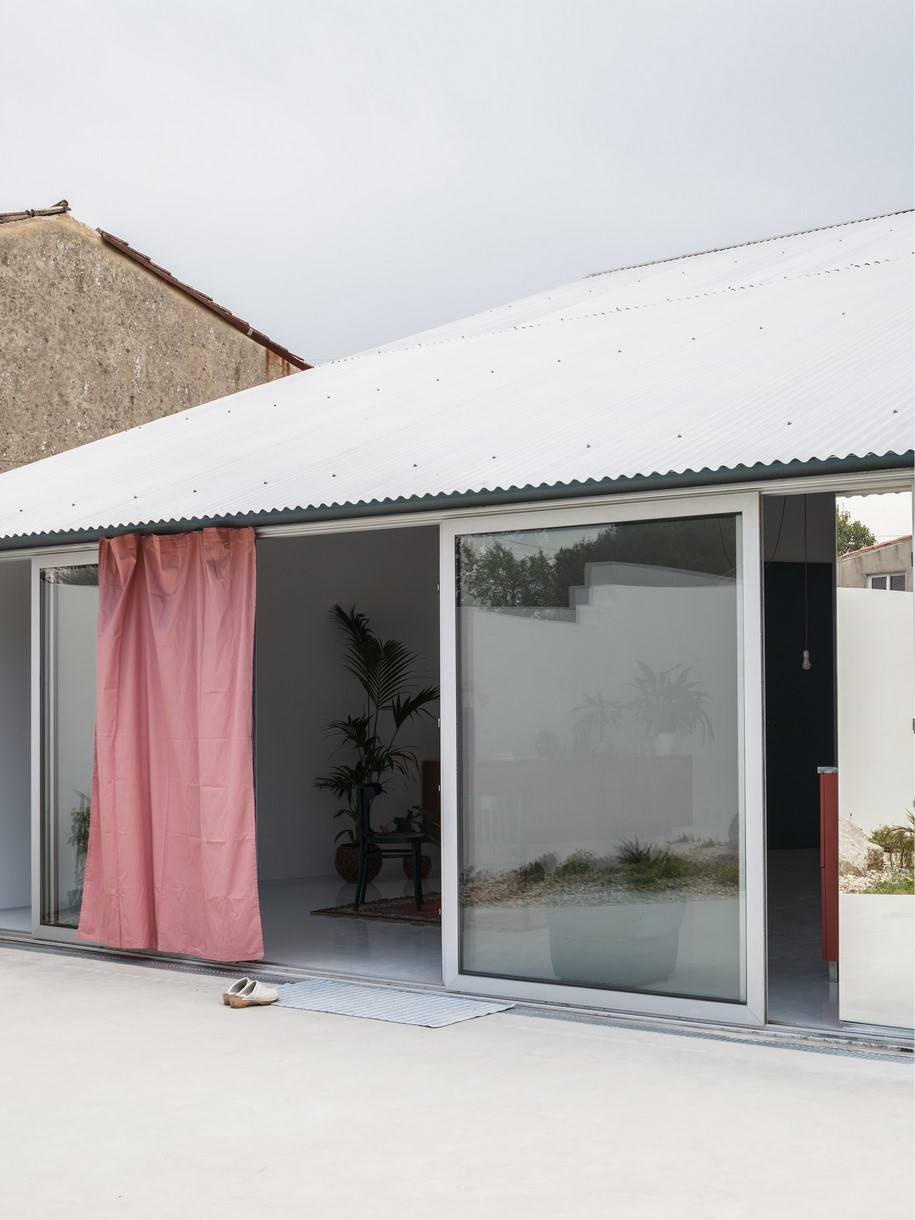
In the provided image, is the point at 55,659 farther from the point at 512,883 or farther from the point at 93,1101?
the point at 93,1101

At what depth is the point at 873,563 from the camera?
2236cm

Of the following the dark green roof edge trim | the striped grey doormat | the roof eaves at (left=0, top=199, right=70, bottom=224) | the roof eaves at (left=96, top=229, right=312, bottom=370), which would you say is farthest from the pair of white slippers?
the roof eaves at (left=96, top=229, right=312, bottom=370)

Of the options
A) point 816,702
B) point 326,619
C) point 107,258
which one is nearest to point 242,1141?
point 326,619

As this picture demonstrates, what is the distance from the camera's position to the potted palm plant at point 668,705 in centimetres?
614

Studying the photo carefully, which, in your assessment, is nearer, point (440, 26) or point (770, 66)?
point (770, 66)

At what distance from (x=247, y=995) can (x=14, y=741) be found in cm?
394

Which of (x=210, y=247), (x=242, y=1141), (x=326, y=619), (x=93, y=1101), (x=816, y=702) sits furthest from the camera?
(x=210, y=247)

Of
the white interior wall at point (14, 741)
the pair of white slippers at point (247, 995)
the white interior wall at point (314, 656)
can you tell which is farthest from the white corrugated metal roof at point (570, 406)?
the pair of white slippers at point (247, 995)

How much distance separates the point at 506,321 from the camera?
1109 centimetres

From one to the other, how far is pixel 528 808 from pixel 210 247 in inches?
898

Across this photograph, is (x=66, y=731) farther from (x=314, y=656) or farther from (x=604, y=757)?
(x=604, y=757)

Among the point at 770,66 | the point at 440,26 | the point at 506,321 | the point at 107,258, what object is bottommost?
the point at 506,321

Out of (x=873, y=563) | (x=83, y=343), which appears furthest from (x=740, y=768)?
(x=873, y=563)

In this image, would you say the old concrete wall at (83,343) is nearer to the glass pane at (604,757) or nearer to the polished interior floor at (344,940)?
the polished interior floor at (344,940)
